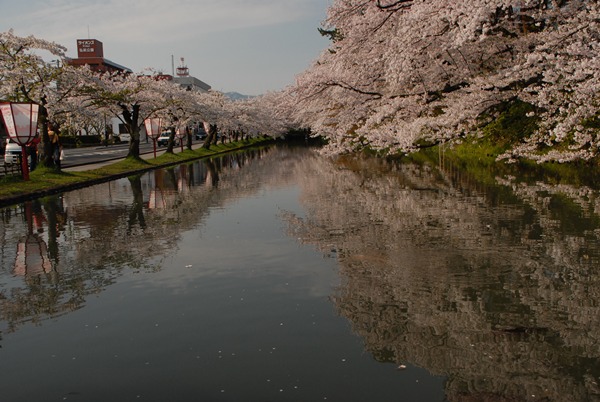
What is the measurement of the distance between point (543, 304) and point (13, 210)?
1513 cm

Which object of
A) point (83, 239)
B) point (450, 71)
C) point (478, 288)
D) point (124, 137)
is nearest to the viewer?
point (478, 288)

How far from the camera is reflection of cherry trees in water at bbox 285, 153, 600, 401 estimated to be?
516 cm

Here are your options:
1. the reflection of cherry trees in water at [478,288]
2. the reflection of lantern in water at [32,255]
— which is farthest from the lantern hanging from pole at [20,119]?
the reflection of cherry trees in water at [478,288]

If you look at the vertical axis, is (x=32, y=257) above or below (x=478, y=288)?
below

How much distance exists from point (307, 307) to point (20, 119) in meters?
18.5

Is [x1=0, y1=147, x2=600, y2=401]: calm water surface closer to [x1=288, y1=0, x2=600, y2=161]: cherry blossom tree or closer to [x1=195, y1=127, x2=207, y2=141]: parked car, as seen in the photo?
[x1=288, y1=0, x2=600, y2=161]: cherry blossom tree

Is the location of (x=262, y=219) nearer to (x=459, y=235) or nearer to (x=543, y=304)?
(x=459, y=235)

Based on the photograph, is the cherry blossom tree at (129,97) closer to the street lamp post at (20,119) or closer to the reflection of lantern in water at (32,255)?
the street lamp post at (20,119)

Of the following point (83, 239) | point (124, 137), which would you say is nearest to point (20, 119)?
point (83, 239)

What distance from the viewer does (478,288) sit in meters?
7.53

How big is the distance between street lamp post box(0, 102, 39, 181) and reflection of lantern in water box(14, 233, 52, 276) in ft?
35.0

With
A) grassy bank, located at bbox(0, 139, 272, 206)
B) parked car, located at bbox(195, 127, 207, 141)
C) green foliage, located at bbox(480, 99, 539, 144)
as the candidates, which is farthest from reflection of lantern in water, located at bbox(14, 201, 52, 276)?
parked car, located at bbox(195, 127, 207, 141)

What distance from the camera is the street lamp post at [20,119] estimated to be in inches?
851

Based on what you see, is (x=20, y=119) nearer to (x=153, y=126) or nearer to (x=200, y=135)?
(x=153, y=126)
